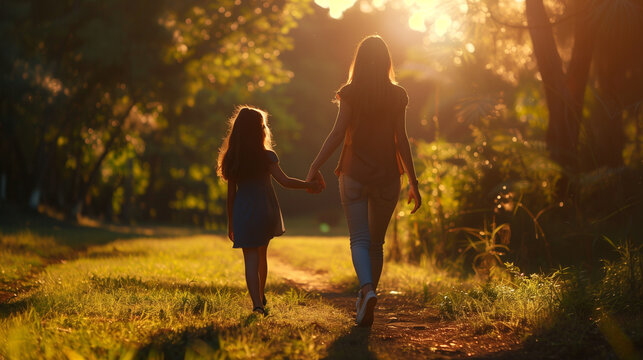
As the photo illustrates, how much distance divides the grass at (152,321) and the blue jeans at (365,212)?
0.54 m

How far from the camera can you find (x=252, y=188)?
527 centimetres

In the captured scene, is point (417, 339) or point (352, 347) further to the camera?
point (417, 339)

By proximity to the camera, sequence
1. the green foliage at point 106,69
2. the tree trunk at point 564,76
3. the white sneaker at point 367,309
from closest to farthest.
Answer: the white sneaker at point 367,309 → the tree trunk at point 564,76 → the green foliage at point 106,69

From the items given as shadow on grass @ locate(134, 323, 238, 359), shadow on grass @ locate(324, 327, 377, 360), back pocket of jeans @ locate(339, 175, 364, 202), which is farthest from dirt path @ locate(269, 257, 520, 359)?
back pocket of jeans @ locate(339, 175, 364, 202)

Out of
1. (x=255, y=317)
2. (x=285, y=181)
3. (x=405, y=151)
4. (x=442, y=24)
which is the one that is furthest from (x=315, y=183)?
(x=442, y=24)

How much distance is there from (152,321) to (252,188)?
144 cm

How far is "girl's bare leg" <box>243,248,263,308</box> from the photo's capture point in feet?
16.6

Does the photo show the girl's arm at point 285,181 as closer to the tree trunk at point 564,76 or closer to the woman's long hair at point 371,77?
the woman's long hair at point 371,77

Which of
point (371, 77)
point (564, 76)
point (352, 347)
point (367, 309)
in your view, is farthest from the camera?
point (564, 76)

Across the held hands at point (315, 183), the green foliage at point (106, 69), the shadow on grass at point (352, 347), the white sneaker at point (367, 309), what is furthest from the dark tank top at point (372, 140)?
the green foliage at point (106, 69)

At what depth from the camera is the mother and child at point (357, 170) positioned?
16.1 feet

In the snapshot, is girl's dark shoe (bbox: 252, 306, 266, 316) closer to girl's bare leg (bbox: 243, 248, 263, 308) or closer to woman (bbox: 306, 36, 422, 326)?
girl's bare leg (bbox: 243, 248, 263, 308)

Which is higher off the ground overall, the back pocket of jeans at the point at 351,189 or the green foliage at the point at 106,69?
the green foliage at the point at 106,69

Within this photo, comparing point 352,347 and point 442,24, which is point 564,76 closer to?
point 442,24
